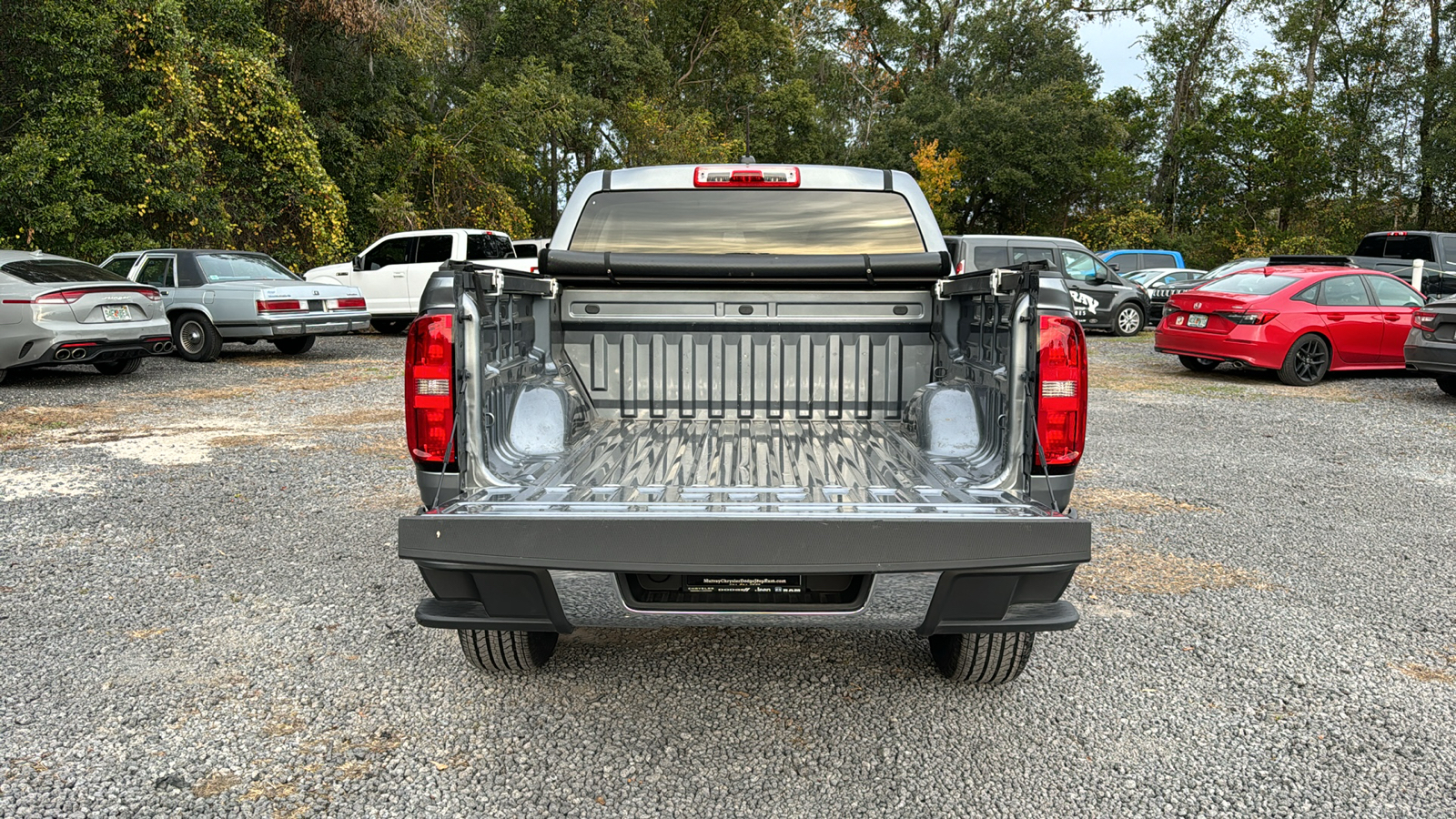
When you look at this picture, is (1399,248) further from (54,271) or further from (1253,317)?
(54,271)

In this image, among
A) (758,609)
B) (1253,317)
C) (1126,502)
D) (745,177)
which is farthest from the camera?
(1253,317)

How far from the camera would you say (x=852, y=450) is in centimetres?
388

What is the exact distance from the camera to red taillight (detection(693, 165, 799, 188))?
4484mm

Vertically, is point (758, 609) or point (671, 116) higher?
point (671, 116)

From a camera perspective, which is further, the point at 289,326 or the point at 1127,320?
Answer: the point at 1127,320

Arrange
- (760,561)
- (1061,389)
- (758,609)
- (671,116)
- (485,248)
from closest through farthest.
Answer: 1. (760,561)
2. (758,609)
3. (1061,389)
4. (485,248)
5. (671,116)

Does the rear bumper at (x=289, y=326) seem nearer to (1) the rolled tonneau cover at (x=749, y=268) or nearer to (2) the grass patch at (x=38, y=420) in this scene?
(2) the grass patch at (x=38, y=420)

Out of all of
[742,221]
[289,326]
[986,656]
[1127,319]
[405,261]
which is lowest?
[986,656]

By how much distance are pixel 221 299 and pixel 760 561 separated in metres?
13.5

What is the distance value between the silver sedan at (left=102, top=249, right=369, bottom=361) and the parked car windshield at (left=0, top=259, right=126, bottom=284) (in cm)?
188

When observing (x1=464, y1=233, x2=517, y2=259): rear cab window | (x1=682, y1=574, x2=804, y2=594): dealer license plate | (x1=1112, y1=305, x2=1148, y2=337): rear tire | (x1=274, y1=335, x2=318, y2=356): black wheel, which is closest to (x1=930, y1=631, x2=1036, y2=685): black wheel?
(x1=682, y1=574, x2=804, y2=594): dealer license plate

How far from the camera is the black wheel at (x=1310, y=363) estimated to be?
1227 centimetres

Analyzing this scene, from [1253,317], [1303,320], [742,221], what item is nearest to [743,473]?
[742,221]

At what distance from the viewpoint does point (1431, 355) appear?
10.8m
